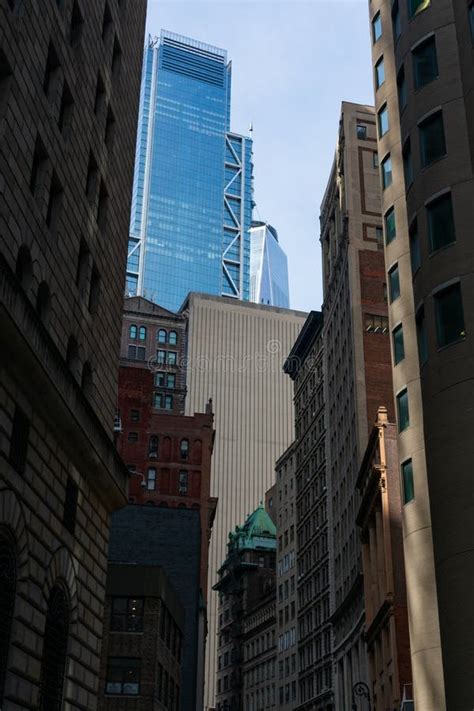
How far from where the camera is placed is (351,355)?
86.0 meters

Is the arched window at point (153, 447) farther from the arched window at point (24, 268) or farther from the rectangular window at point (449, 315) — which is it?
the arched window at point (24, 268)

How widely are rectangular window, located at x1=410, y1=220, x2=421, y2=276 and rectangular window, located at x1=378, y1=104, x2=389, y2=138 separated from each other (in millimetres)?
8300

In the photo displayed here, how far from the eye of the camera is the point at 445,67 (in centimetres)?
4028

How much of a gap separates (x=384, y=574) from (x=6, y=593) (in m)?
40.5

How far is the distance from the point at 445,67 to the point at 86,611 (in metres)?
27.7

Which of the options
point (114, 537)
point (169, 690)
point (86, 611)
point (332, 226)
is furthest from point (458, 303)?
point (332, 226)

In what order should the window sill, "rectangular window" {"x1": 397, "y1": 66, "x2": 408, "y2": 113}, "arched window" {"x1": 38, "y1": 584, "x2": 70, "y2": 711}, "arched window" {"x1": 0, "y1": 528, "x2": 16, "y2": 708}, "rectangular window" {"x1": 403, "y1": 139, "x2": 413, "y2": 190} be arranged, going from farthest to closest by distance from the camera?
1. "rectangular window" {"x1": 397, "y1": 66, "x2": 408, "y2": 113}
2. "rectangular window" {"x1": 403, "y1": 139, "x2": 413, "y2": 190}
3. the window sill
4. "arched window" {"x1": 38, "y1": 584, "x2": 70, "y2": 711}
5. "arched window" {"x1": 0, "y1": 528, "x2": 16, "y2": 708}

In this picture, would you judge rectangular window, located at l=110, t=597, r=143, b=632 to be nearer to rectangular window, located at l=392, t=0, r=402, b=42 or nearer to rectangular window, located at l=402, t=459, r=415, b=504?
rectangular window, located at l=402, t=459, r=415, b=504

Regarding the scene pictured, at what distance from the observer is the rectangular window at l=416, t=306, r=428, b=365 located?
36844 mm

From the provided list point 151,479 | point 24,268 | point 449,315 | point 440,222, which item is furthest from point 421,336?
point 151,479

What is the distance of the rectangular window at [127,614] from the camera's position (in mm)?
56250

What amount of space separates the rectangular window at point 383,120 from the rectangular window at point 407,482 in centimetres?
1784

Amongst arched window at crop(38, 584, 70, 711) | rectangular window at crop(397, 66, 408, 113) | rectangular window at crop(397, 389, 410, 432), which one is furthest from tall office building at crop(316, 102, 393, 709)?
arched window at crop(38, 584, 70, 711)

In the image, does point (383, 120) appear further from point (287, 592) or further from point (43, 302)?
point (287, 592)
